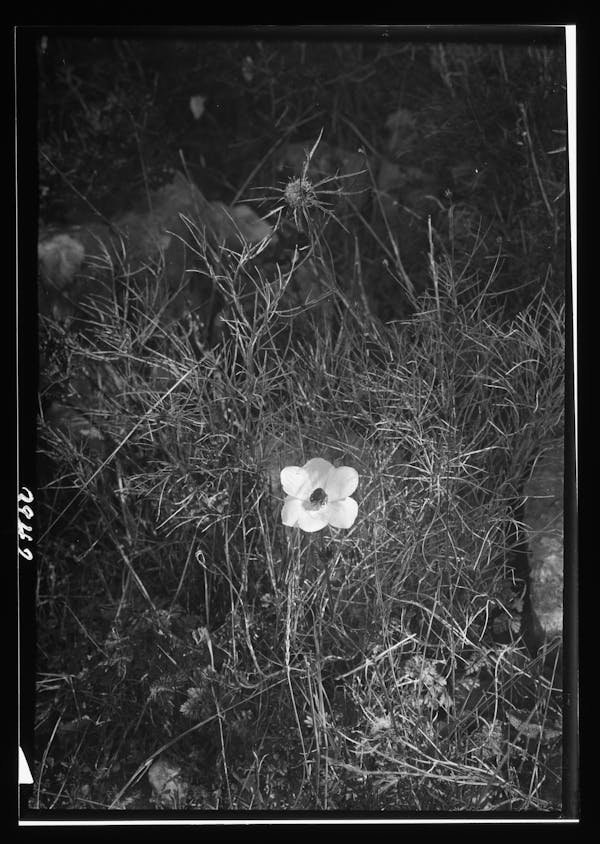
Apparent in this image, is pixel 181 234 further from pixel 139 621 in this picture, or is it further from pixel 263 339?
pixel 139 621

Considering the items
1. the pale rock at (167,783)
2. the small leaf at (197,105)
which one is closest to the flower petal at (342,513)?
the pale rock at (167,783)

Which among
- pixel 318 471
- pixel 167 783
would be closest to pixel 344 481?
pixel 318 471

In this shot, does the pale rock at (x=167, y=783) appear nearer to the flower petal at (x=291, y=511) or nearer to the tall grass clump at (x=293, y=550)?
the tall grass clump at (x=293, y=550)

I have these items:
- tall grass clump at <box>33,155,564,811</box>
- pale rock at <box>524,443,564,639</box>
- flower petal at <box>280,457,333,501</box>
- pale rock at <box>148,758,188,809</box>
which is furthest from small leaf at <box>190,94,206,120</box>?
pale rock at <box>148,758,188,809</box>

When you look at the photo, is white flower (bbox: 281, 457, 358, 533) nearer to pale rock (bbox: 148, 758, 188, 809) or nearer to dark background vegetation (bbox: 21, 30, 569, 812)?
dark background vegetation (bbox: 21, 30, 569, 812)

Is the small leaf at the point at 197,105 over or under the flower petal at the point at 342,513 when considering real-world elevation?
over

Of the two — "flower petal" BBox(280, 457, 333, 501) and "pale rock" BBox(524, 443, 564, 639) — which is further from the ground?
"flower petal" BBox(280, 457, 333, 501)
